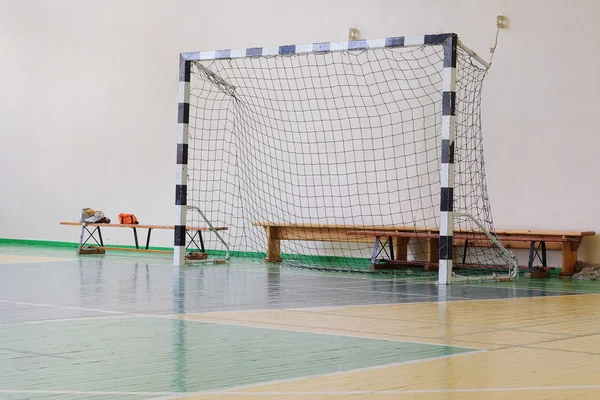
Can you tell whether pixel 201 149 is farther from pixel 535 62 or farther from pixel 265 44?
pixel 535 62

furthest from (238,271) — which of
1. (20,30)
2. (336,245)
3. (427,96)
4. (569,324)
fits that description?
(20,30)

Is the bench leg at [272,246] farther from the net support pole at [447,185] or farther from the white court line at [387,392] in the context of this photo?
the white court line at [387,392]

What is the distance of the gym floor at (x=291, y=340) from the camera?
3570mm

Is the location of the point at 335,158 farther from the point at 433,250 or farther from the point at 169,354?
the point at 169,354

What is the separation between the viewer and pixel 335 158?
13.4 metres

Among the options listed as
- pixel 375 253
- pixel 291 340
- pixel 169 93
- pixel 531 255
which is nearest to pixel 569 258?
pixel 531 255

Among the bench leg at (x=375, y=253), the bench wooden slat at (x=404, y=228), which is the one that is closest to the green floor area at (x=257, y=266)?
the bench wooden slat at (x=404, y=228)

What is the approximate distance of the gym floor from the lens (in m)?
3.57

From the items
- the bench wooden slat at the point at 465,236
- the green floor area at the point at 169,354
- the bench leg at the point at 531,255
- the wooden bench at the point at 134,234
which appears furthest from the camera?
the wooden bench at the point at 134,234

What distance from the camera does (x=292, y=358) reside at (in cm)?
433

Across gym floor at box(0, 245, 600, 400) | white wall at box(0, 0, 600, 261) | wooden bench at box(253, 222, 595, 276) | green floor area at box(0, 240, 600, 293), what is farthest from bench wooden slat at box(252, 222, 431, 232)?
gym floor at box(0, 245, 600, 400)

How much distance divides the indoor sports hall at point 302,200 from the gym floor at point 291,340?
0.03 meters

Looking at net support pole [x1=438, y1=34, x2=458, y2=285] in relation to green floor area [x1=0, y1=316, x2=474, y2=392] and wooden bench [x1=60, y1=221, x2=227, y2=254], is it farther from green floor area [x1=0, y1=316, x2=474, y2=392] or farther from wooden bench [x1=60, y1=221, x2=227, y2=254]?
wooden bench [x1=60, y1=221, x2=227, y2=254]

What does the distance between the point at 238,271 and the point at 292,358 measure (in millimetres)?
6740
